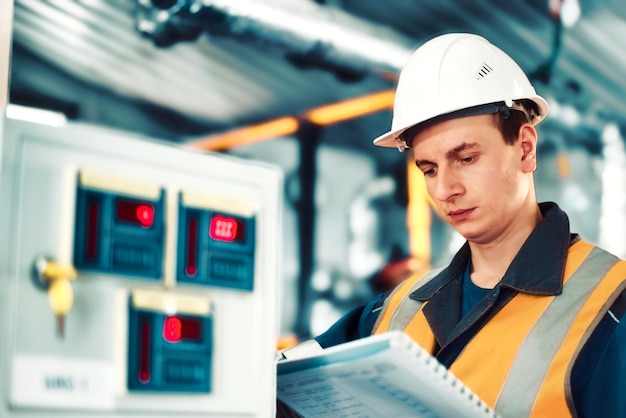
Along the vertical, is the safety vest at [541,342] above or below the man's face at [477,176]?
below

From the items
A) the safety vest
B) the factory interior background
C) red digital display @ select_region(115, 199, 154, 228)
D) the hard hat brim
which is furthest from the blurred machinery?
the factory interior background

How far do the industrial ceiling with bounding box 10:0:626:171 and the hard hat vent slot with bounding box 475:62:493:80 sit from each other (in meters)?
1.90

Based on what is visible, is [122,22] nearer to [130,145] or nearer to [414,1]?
[414,1]

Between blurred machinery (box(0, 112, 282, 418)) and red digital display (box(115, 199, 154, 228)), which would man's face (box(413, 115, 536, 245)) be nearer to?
blurred machinery (box(0, 112, 282, 418))

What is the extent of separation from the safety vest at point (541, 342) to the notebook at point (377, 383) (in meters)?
0.25

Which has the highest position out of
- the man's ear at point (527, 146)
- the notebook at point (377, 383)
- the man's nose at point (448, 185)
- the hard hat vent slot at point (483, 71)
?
the hard hat vent slot at point (483, 71)

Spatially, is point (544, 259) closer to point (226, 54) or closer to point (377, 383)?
point (377, 383)

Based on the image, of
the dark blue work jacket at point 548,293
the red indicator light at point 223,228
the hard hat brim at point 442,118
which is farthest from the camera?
the hard hat brim at point 442,118

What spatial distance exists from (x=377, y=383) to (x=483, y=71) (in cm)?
84

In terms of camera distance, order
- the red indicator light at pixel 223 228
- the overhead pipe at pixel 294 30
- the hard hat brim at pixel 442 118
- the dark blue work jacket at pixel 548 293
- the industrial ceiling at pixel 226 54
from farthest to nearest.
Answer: the overhead pipe at pixel 294 30
the industrial ceiling at pixel 226 54
the hard hat brim at pixel 442 118
the dark blue work jacket at pixel 548 293
the red indicator light at pixel 223 228

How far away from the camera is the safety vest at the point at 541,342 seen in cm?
143

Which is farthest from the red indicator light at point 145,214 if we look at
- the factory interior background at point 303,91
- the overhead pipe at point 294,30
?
the overhead pipe at point 294,30

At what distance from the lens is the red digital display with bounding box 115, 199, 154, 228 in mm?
890

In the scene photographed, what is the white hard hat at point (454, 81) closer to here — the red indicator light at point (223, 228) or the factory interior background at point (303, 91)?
the red indicator light at point (223, 228)
